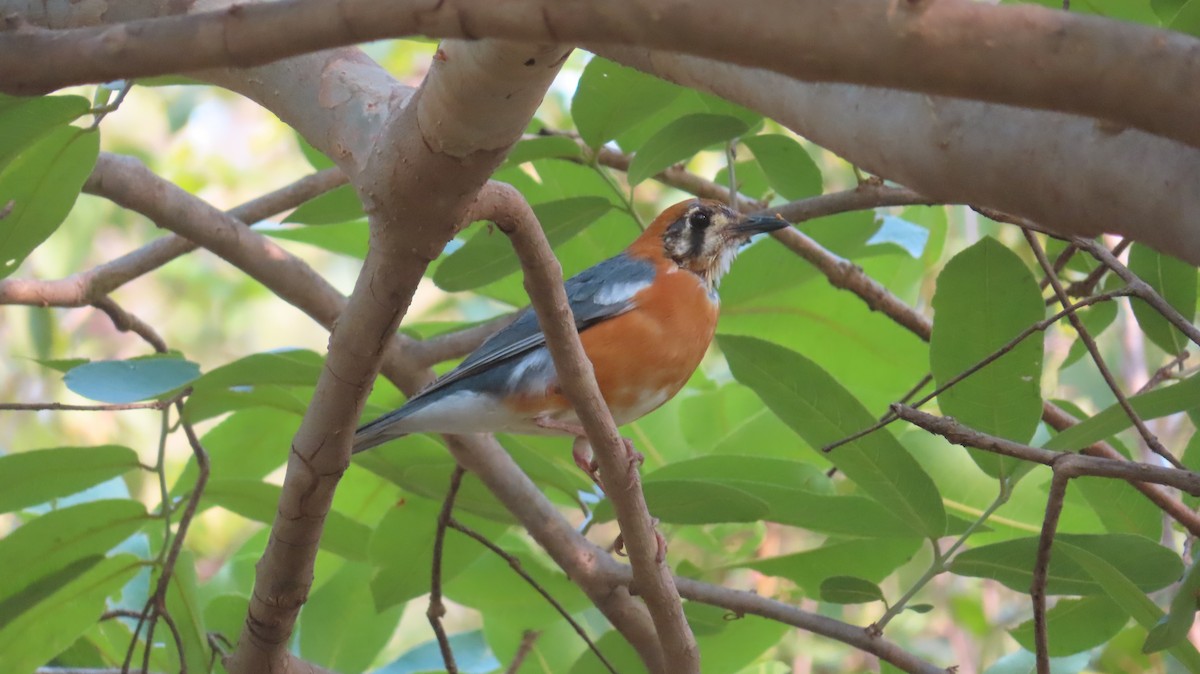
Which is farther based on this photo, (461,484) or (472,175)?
(461,484)

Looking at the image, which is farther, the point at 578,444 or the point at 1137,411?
the point at 578,444

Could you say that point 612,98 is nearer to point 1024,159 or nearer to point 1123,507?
point 1123,507

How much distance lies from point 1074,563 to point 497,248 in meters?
1.68

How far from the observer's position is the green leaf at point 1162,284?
292 centimetres

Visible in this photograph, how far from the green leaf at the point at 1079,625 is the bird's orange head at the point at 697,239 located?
170cm

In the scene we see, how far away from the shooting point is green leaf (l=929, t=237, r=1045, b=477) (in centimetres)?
259

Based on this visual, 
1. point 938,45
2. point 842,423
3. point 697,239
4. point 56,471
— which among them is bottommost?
point 938,45

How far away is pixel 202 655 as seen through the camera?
10.8 feet

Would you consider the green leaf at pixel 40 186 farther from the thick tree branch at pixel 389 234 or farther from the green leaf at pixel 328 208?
the thick tree branch at pixel 389 234

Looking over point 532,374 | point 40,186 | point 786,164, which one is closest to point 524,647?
point 532,374

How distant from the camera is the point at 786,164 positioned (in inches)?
138

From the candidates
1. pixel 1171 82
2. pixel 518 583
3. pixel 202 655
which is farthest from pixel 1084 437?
pixel 202 655

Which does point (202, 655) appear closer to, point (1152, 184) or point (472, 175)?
point (472, 175)

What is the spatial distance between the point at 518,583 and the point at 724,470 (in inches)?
34.7
